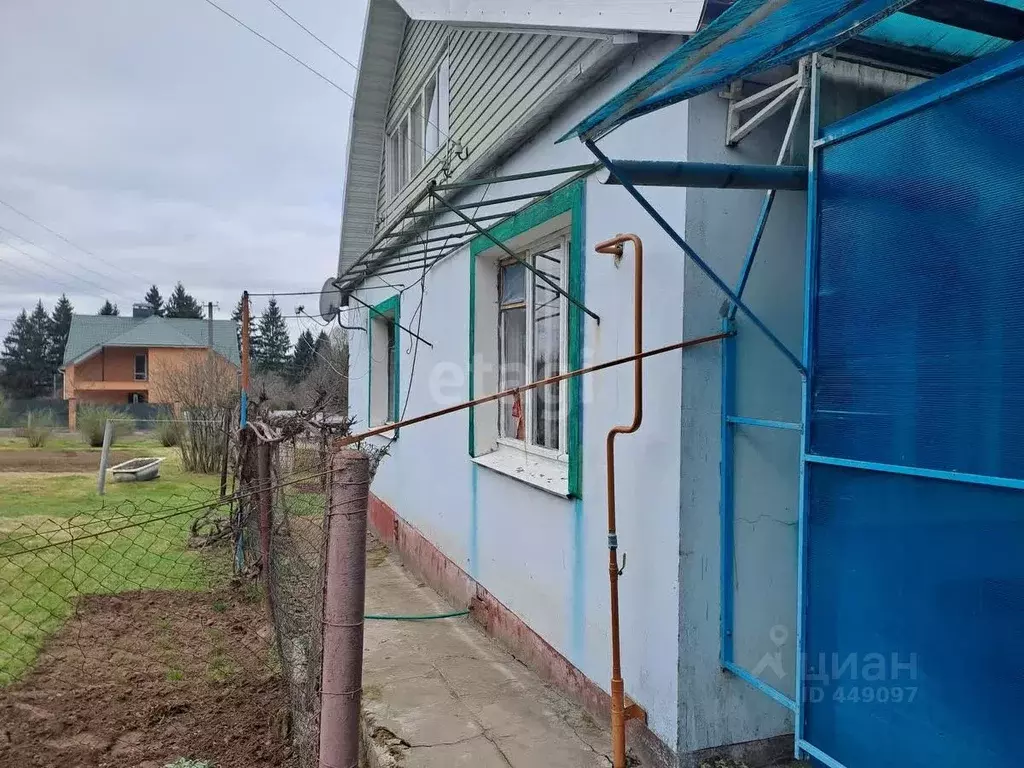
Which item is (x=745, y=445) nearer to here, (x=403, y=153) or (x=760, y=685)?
(x=760, y=685)

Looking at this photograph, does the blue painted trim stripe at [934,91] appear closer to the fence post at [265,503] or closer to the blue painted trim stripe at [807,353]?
the blue painted trim stripe at [807,353]

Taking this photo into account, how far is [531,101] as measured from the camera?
4.39m

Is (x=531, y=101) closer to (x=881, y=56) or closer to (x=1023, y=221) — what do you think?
(x=881, y=56)

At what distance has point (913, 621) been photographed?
2.13m

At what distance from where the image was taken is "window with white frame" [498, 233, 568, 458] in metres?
4.45

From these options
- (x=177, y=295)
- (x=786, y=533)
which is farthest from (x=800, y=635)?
(x=177, y=295)

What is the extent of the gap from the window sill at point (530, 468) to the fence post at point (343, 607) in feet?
6.43

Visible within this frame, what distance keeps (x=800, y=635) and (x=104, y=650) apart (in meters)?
4.78

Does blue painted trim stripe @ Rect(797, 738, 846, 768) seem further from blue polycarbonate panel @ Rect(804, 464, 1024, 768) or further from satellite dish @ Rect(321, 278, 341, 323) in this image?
satellite dish @ Rect(321, 278, 341, 323)

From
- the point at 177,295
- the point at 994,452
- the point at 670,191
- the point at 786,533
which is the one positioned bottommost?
the point at 786,533

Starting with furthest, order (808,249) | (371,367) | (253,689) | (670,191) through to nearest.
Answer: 1. (371,367)
2. (253,689)
3. (670,191)
4. (808,249)

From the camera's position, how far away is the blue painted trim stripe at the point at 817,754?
2.37 metres

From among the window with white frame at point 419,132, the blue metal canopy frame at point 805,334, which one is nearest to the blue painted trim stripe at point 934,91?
the blue metal canopy frame at point 805,334

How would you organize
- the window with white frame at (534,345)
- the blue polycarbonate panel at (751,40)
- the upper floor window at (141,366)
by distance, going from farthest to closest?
the upper floor window at (141,366), the window with white frame at (534,345), the blue polycarbonate panel at (751,40)
